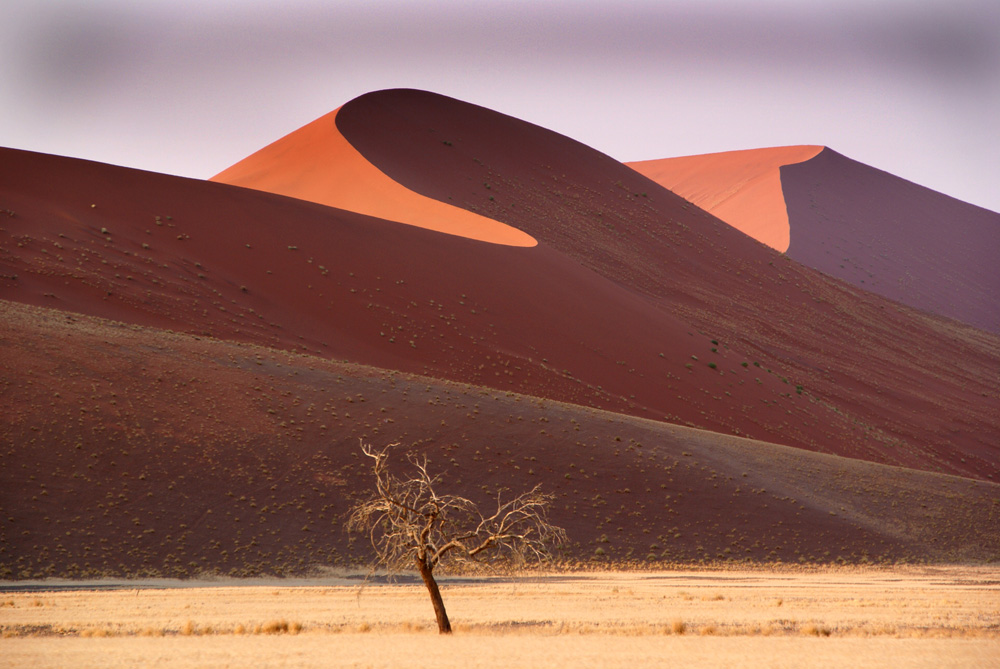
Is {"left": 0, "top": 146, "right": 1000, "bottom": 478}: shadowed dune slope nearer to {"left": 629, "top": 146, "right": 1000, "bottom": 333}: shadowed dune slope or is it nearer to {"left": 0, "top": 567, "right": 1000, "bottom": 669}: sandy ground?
{"left": 0, "top": 567, "right": 1000, "bottom": 669}: sandy ground

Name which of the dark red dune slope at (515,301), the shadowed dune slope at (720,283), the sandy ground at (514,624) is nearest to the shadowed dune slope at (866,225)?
the shadowed dune slope at (720,283)

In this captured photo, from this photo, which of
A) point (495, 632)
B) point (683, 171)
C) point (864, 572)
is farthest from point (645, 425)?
point (683, 171)

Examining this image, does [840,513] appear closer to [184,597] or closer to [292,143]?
[184,597]

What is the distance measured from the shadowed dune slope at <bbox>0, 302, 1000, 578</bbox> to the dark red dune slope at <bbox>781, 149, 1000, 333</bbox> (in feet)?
194

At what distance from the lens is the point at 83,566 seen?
23.9 metres

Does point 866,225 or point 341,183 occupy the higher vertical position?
point 866,225

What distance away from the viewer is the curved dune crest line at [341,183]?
57.8 m

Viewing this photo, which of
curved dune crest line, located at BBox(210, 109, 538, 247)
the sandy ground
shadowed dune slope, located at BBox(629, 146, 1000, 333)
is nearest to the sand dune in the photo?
curved dune crest line, located at BBox(210, 109, 538, 247)

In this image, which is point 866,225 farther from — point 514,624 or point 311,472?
A: point 514,624

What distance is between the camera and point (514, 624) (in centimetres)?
1792

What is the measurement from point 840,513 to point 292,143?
181ft

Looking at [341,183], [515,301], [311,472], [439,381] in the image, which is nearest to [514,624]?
[311,472]

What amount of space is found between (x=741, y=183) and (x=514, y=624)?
111671 mm

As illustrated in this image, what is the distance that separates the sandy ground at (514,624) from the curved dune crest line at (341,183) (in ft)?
111
